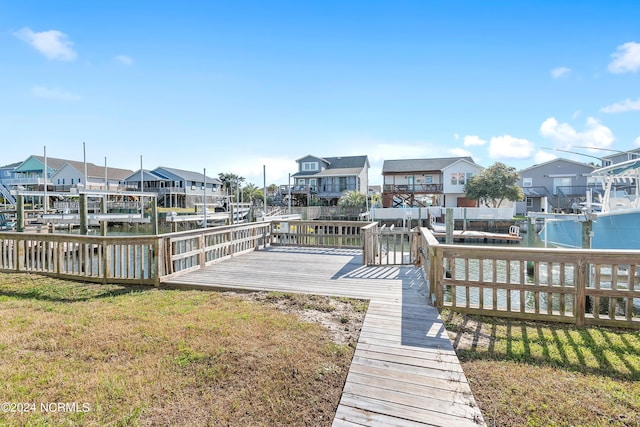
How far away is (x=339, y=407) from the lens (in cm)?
241

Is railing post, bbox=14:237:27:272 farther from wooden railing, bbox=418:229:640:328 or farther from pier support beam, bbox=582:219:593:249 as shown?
pier support beam, bbox=582:219:593:249

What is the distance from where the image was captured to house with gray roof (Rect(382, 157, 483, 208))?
109ft

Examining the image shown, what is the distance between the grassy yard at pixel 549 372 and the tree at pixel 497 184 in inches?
1105

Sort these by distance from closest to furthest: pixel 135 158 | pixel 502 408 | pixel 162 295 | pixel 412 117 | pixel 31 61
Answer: pixel 502 408 → pixel 162 295 → pixel 31 61 → pixel 412 117 → pixel 135 158

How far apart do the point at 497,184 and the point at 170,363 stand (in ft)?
104

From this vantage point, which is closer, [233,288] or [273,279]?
[233,288]

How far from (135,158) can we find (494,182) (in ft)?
128

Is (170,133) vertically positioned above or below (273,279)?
above

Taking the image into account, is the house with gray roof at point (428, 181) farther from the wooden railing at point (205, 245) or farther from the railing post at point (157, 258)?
the railing post at point (157, 258)

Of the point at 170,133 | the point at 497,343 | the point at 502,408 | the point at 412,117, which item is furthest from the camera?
the point at 170,133

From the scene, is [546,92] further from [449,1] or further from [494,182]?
[494,182]

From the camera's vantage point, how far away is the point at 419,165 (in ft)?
116

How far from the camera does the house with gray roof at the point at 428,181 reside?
33281mm

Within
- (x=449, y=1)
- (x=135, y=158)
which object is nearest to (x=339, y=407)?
(x=449, y=1)
